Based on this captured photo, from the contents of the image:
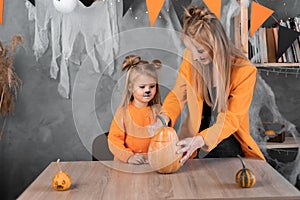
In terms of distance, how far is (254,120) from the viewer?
3.70 meters

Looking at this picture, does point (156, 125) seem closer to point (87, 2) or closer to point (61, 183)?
point (61, 183)

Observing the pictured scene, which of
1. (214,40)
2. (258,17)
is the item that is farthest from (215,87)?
(258,17)

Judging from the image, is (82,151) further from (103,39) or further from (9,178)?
(103,39)

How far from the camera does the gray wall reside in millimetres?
3633

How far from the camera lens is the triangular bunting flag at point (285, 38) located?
3.35m

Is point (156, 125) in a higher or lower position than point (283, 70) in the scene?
lower

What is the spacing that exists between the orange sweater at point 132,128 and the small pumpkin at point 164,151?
0.45m

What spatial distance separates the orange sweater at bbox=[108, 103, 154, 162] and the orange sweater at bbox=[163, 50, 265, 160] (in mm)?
131

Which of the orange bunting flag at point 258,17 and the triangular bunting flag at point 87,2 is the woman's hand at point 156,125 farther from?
the triangular bunting flag at point 87,2

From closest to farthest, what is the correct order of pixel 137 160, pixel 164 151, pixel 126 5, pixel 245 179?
1. pixel 245 179
2. pixel 164 151
3. pixel 137 160
4. pixel 126 5

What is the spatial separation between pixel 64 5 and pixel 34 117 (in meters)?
0.93

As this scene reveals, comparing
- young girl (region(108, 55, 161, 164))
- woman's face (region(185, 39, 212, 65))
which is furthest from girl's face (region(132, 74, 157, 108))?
woman's face (region(185, 39, 212, 65))

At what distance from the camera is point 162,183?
2.03 m

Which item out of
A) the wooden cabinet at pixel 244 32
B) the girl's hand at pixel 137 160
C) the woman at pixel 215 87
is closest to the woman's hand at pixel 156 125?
the woman at pixel 215 87
